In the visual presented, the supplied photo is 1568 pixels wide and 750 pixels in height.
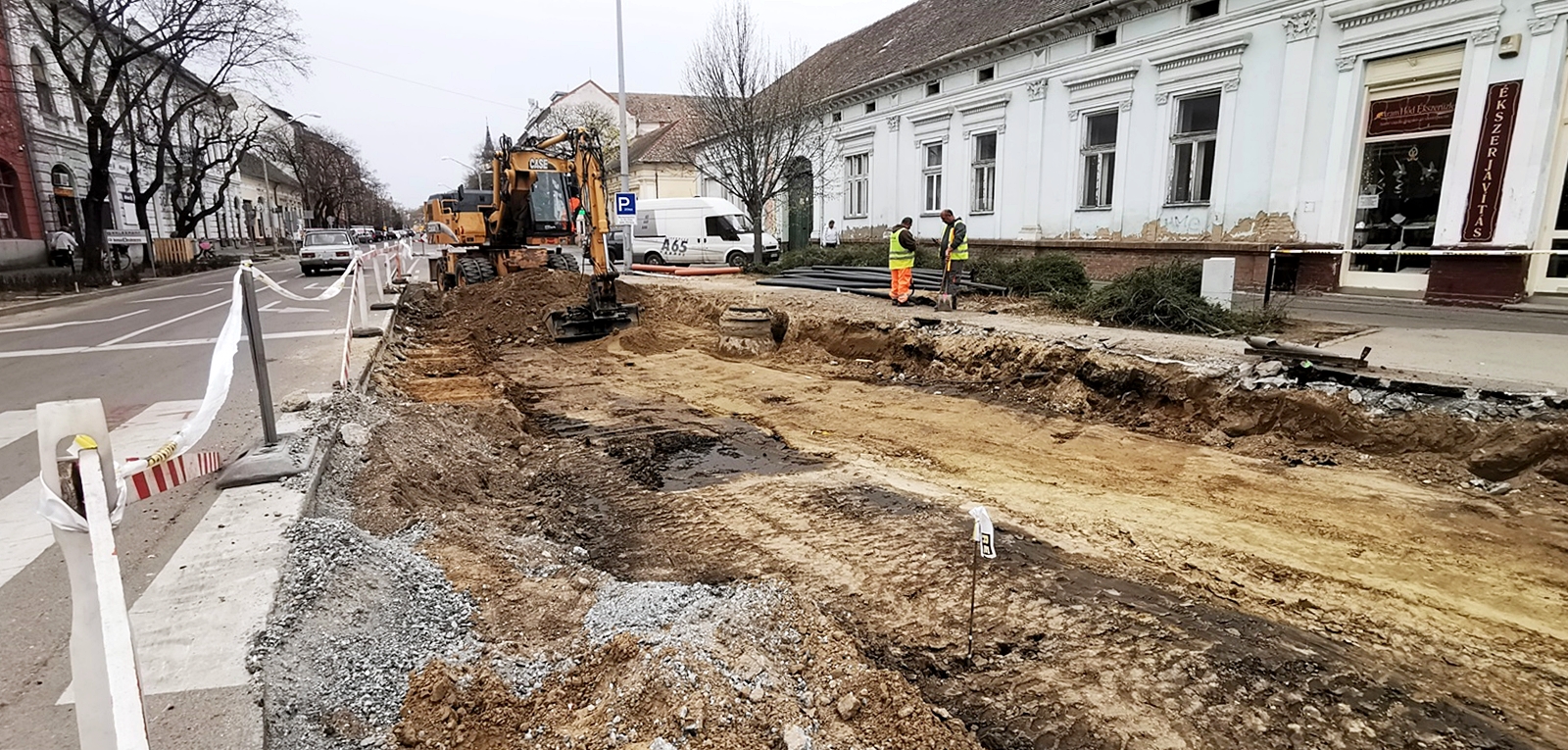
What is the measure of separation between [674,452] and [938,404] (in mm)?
3164

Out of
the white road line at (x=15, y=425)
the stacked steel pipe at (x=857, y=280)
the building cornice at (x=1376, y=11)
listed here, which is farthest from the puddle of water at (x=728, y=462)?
the building cornice at (x=1376, y=11)

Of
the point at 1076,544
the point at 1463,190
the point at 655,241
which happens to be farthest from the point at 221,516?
the point at 655,241

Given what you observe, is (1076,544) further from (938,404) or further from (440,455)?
(440,455)

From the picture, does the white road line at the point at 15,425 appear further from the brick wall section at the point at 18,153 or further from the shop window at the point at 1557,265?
the brick wall section at the point at 18,153

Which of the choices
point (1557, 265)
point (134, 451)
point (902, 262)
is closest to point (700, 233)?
point (902, 262)

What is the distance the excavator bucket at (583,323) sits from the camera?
1228 cm

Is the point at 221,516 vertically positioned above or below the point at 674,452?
above

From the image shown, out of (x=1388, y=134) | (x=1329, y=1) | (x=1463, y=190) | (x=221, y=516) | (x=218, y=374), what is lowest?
(x=221, y=516)

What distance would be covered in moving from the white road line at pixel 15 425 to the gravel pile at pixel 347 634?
422 cm

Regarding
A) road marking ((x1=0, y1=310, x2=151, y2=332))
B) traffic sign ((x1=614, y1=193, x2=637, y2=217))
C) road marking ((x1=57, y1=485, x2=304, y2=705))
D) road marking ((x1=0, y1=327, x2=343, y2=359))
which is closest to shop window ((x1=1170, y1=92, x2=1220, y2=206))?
traffic sign ((x1=614, y1=193, x2=637, y2=217))

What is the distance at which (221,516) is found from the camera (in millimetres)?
3734

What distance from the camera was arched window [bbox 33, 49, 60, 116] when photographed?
1066 inches

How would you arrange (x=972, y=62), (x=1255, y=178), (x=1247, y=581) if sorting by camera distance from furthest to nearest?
(x=972, y=62)
(x=1255, y=178)
(x=1247, y=581)

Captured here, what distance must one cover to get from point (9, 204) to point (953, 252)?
33.2m
